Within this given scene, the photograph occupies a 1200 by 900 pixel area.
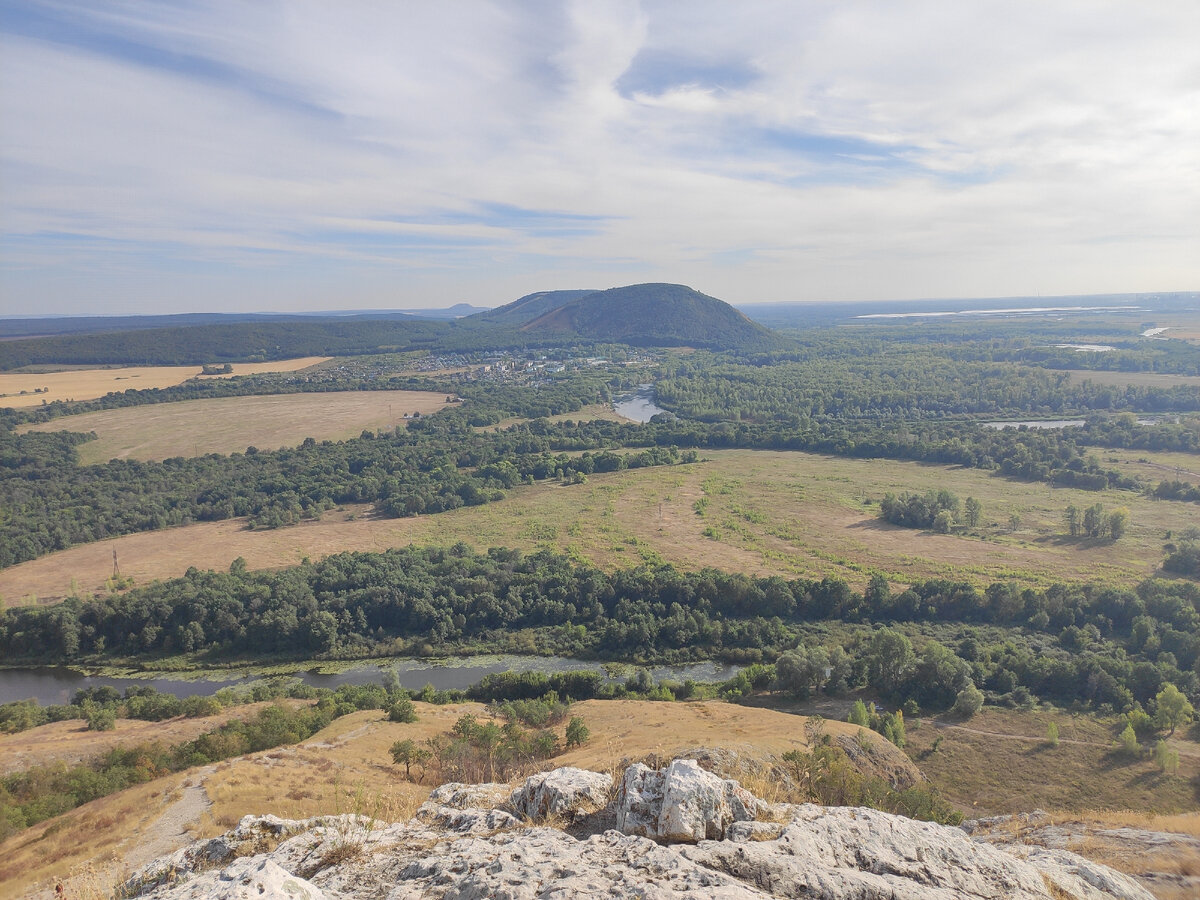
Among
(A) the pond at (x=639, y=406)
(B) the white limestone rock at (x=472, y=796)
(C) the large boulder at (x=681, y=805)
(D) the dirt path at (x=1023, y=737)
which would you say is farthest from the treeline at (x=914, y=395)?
(C) the large boulder at (x=681, y=805)

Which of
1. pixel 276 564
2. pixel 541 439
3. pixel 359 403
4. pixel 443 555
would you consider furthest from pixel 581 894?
pixel 359 403

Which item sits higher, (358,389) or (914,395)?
(358,389)

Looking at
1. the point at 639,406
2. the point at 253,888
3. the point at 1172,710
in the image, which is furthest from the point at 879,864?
the point at 639,406

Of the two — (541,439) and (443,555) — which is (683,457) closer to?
(541,439)

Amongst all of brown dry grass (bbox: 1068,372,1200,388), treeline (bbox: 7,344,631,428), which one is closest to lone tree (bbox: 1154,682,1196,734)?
treeline (bbox: 7,344,631,428)

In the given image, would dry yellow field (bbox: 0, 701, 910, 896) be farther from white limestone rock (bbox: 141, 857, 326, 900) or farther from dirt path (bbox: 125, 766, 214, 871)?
white limestone rock (bbox: 141, 857, 326, 900)

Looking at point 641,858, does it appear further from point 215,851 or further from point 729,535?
point 729,535

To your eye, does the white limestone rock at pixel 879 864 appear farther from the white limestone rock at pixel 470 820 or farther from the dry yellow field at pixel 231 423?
the dry yellow field at pixel 231 423

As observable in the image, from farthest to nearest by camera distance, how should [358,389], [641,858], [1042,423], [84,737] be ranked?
[358,389] → [1042,423] → [84,737] → [641,858]
